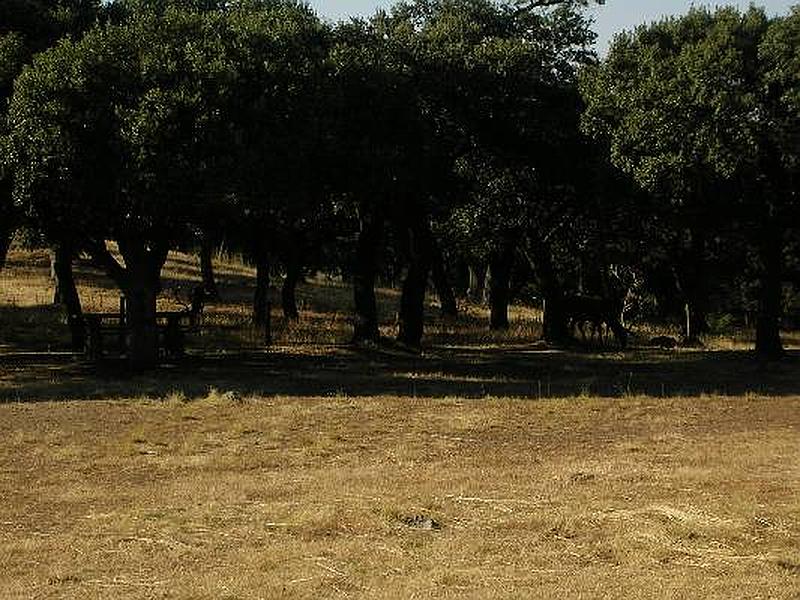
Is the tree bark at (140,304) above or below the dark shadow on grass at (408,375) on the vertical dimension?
above

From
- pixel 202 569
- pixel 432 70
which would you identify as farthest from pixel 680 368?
pixel 202 569

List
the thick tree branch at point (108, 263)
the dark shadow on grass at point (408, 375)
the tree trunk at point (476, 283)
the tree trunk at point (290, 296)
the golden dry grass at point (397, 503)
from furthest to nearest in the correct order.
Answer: the tree trunk at point (476, 283), the tree trunk at point (290, 296), the thick tree branch at point (108, 263), the dark shadow on grass at point (408, 375), the golden dry grass at point (397, 503)

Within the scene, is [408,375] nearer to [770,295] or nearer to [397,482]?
[770,295]

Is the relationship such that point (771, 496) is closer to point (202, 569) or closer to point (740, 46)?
point (202, 569)

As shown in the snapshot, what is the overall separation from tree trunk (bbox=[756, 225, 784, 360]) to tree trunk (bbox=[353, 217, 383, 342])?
11.9 meters

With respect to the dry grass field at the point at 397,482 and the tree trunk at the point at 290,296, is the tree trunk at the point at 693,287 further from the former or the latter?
the tree trunk at the point at 290,296

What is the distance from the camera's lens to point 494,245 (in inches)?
1651

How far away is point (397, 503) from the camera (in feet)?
40.5

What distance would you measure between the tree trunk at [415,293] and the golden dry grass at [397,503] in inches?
564

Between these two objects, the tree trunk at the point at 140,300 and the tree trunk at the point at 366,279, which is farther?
the tree trunk at the point at 366,279

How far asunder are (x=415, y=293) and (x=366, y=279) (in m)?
1.75

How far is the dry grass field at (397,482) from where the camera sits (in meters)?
9.52

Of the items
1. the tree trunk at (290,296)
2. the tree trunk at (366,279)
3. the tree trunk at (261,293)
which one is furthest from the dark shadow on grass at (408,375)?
the tree trunk at (290,296)

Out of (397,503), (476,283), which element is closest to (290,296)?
(476,283)
